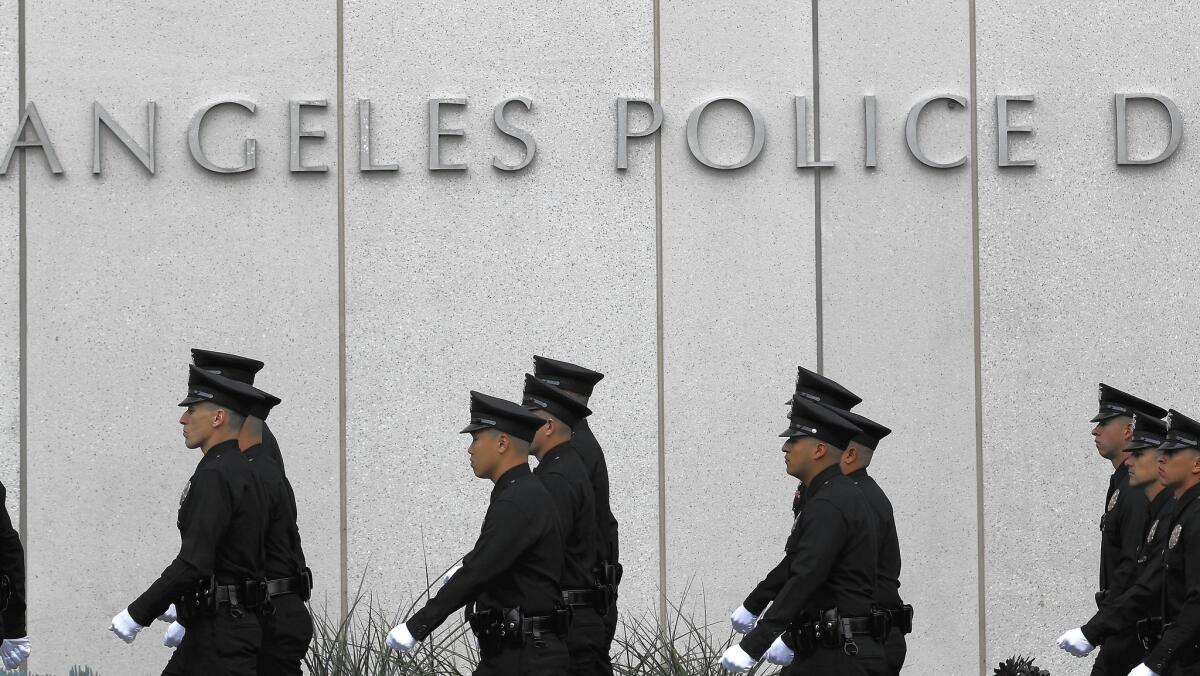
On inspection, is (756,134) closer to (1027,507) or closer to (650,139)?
(650,139)

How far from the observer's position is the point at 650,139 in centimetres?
1067

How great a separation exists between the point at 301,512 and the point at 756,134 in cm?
374

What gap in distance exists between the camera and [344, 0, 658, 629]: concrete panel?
10.6 m

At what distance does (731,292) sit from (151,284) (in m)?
3.67

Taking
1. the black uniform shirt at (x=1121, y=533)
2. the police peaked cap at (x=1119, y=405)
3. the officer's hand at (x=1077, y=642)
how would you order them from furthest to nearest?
1. the police peaked cap at (x=1119, y=405)
2. the black uniform shirt at (x=1121, y=533)
3. the officer's hand at (x=1077, y=642)

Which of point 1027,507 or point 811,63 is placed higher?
point 811,63

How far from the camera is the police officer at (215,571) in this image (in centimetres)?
676

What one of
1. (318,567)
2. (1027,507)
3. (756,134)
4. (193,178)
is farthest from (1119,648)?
(193,178)

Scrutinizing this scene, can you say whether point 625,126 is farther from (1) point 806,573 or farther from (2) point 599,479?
(1) point 806,573

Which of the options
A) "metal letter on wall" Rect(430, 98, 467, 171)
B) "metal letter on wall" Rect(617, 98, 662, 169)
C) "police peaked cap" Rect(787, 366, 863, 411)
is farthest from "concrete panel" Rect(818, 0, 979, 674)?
"police peaked cap" Rect(787, 366, 863, 411)

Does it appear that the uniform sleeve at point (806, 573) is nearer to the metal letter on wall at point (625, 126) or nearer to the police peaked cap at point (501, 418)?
the police peaked cap at point (501, 418)

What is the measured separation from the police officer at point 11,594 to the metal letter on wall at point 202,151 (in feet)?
10.1

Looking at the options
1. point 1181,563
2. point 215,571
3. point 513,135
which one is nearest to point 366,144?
point 513,135

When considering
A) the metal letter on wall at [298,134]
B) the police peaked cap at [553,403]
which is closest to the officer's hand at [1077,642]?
the police peaked cap at [553,403]
